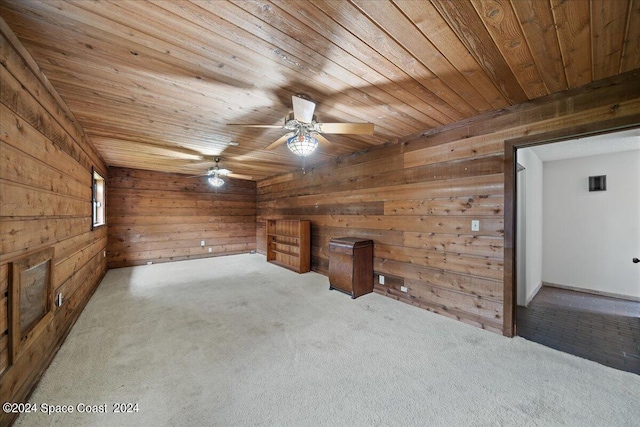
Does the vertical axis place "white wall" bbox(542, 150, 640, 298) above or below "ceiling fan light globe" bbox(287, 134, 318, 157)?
below

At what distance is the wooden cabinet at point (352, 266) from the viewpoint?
3545mm

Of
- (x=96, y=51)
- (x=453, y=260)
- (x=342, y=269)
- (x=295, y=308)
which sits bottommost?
(x=295, y=308)

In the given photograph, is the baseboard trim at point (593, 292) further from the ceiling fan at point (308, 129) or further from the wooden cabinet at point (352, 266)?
the ceiling fan at point (308, 129)

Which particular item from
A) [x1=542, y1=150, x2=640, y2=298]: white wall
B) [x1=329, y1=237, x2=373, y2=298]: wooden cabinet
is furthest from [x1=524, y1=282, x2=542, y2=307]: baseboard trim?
[x1=329, y1=237, x2=373, y2=298]: wooden cabinet

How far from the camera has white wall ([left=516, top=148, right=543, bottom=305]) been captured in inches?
140

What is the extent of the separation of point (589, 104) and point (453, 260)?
185 cm

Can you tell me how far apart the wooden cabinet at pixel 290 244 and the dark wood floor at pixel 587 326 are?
11.5 ft

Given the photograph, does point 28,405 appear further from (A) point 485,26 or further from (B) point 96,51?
(A) point 485,26

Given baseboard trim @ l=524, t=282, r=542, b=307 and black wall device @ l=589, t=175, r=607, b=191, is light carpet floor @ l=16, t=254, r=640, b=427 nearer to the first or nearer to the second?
baseboard trim @ l=524, t=282, r=542, b=307

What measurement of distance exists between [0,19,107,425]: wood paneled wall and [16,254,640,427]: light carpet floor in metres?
0.23

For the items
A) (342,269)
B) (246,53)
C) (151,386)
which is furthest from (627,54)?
(151,386)

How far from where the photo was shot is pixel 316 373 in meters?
1.89

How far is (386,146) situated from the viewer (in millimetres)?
3688

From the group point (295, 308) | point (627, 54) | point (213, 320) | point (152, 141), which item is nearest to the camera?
point (627, 54)
